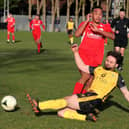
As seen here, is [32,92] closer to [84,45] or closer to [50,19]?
[84,45]

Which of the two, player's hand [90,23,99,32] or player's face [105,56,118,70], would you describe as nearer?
player's face [105,56,118,70]

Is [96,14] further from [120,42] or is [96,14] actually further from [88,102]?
[120,42]

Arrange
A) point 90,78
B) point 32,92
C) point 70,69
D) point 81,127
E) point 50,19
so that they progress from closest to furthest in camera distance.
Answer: point 81,127
point 90,78
point 32,92
point 70,69
point 50,19

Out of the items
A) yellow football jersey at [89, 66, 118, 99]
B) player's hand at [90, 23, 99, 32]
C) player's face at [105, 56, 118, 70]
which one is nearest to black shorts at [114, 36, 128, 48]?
player's hand at [90, 23, 99, 32]

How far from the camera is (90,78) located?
1004 cm

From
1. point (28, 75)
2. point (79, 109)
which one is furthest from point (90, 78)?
point (28, 75)

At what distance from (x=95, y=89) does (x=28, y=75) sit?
22.2ft

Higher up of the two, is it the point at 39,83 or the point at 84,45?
the point at 84,45

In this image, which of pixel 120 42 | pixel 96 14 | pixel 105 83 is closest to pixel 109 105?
pixel 105 83

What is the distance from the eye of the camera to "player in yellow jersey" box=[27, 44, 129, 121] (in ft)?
27.9

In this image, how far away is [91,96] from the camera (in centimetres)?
859

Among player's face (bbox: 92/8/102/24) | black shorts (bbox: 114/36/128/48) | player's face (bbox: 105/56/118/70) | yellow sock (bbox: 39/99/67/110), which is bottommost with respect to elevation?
yellow sock (bbox: 39/99/67/110)

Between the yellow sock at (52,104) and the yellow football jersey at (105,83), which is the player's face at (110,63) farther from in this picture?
the yellow sock at (52,104)

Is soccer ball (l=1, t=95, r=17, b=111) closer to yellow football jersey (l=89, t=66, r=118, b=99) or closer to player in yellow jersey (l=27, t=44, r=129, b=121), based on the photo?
player in yellow jersey (l=27, t=44, r=129, b=121)
